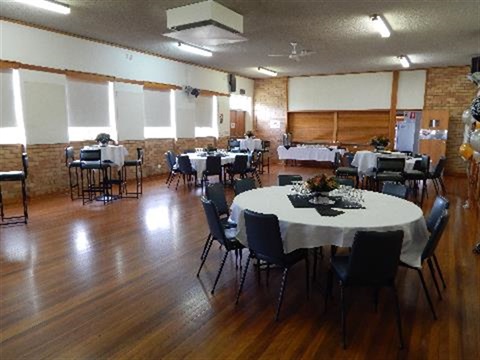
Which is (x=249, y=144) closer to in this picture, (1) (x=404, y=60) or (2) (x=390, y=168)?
(1) (x=404, y=60)

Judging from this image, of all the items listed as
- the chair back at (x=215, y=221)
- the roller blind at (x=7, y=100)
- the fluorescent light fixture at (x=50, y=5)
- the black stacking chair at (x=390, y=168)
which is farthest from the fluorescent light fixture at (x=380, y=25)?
the roller blind at (x=7, y=100)

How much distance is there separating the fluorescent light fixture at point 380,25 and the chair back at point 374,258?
15.7ft

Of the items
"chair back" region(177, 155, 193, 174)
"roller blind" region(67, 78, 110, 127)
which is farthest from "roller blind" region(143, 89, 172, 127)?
"chair back" region(177, 155, 193, 174)

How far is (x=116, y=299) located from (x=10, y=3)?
5054mm

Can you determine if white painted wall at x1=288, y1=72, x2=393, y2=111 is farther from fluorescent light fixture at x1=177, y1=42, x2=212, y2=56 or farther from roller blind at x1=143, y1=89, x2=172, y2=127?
roller blind at x1=143, y1=89, x2=172, y2=127

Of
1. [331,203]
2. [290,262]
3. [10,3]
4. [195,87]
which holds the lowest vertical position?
[290,262]

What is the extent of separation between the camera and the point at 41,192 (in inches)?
273

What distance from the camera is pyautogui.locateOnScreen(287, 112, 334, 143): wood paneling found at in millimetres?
12547

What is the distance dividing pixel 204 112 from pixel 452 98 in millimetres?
7406

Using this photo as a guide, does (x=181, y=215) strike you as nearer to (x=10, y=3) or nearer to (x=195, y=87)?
(x=10, y=3)

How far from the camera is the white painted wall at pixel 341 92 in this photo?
1148 centimetres

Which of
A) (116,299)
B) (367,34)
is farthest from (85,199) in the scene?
(367,34)

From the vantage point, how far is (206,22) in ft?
16.8

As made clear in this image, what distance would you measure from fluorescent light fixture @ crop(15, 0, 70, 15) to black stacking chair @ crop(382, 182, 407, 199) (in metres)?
5.31
